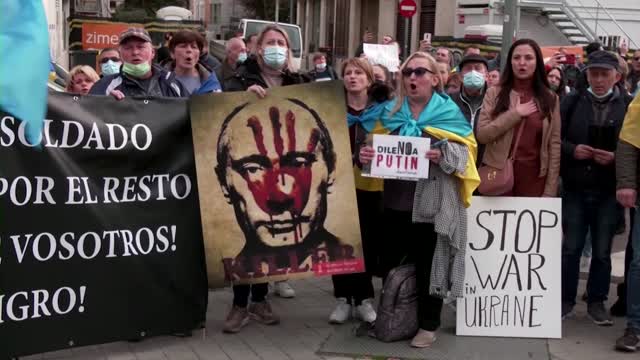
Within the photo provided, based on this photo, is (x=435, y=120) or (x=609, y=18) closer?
(x=435, y=120)

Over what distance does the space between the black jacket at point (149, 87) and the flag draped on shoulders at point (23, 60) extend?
9.50ft

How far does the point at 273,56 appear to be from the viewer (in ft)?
19.3

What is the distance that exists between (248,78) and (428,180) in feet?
4.28

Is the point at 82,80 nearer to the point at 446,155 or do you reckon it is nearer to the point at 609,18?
the point at 446,155

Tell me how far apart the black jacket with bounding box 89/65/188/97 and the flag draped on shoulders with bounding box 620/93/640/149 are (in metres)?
2.71

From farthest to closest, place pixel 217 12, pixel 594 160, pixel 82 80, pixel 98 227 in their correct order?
1. pixel 217 12
2. pixel 82 80
3. pixel 594 160
4. pixel 98 227

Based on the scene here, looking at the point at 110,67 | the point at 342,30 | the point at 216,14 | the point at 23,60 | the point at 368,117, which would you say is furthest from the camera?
the point at 216,14

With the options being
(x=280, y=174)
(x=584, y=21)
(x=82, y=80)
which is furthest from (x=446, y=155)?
(x=584, y=21)

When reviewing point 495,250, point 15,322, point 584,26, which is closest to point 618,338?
point 495,250

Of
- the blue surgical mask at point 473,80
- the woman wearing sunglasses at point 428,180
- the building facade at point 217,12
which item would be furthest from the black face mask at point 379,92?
the building facade at point 217,12

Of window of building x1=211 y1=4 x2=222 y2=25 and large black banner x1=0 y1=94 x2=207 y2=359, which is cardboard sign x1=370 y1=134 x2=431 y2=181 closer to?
large black banner x1=0 y1=94 x2=207 y2=359

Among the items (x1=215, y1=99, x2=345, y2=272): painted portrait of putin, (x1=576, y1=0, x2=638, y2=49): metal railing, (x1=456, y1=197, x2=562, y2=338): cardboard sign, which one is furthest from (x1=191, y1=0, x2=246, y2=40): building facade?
(x1=215, y1=99, x2=345, y2=272): painted portrait of putin

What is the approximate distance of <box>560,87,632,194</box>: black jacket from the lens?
6047 millimetres

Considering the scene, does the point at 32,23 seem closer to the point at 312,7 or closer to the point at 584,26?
the point at 584,26
